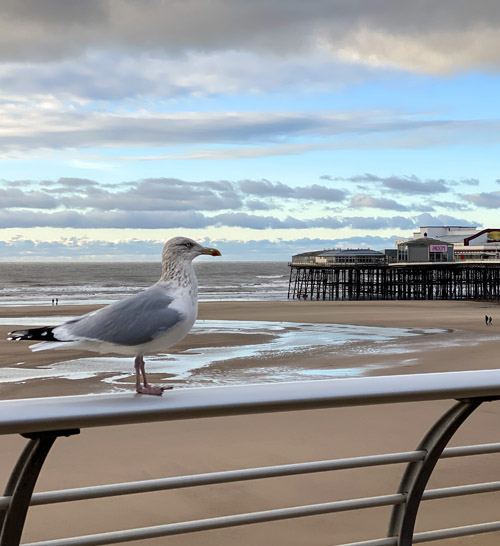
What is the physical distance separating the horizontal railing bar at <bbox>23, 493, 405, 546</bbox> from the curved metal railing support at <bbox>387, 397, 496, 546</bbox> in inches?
1.5

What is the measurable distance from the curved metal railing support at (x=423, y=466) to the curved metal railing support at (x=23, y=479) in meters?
0.87

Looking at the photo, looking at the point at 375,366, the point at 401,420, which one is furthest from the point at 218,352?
the point at 401,420

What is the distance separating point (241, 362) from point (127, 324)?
16.1 meters

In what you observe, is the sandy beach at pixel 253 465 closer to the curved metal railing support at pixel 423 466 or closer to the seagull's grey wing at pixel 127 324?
the curved metal railing support at pixel 423 466

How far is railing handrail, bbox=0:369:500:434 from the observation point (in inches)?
53.6

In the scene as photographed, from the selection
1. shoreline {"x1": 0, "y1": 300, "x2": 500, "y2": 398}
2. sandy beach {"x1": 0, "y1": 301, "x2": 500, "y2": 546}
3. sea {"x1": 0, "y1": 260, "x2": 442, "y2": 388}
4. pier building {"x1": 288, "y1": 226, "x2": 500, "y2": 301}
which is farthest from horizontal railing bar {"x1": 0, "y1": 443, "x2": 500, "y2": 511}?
pier building {"x1": 288, "y1": 226, "x2": 500, "y2": 301}

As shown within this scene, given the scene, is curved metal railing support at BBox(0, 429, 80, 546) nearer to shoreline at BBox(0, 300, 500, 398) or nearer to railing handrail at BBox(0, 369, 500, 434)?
railing handrail at BBox(0, 369, 500, 434)

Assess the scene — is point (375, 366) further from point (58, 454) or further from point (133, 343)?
point (133, 343)

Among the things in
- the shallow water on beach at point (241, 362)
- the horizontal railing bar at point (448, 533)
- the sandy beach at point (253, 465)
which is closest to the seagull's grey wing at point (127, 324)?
the horizontal railing bar at point (448, 533)

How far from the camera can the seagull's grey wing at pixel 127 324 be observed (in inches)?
80.7

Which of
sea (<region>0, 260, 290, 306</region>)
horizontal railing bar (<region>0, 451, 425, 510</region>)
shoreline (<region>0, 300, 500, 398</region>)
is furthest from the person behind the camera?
sea (<region>0, 260, 290, 306</region>)

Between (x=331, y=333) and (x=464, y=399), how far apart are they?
2499 cm

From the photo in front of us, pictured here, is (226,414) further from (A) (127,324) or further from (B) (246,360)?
(B) (246,360)

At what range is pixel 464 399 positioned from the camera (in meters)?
1.69
